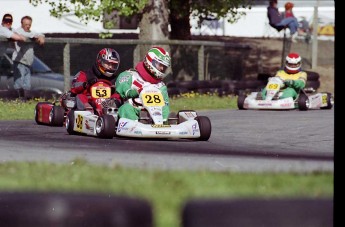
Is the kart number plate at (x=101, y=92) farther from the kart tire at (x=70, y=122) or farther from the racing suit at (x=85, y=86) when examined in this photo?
the kart tire at (x=70, y=122)

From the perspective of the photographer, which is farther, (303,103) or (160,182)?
(303,103)

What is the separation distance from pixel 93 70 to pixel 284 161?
4.10m

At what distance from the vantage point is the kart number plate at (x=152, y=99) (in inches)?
476

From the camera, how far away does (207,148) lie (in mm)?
11195

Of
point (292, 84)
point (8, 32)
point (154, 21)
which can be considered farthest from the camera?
point (154, 21)

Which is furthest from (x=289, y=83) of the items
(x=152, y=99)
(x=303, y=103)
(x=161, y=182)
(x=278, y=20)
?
(x=161, y=182)

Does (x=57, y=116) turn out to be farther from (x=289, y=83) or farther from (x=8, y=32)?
(x=289, y=83)

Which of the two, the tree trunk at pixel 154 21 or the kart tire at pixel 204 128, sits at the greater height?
the tree trunk at pixel 154 21

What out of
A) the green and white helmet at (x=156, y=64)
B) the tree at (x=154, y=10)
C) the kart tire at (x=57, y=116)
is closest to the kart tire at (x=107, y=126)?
the green and white helmet at (x=156, y=64)

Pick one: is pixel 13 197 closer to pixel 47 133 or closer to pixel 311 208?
pixel 311 208

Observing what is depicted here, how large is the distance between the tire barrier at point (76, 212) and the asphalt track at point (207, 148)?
3.87 metres

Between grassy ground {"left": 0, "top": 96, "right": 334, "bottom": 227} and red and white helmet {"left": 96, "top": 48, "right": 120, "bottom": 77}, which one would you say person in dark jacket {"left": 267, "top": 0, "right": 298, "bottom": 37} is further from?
grassy ground {"left": 0, "top": 96, "right": 334, "bottom": 227}

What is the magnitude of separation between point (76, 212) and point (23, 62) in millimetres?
13349

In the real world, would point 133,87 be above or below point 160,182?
above
